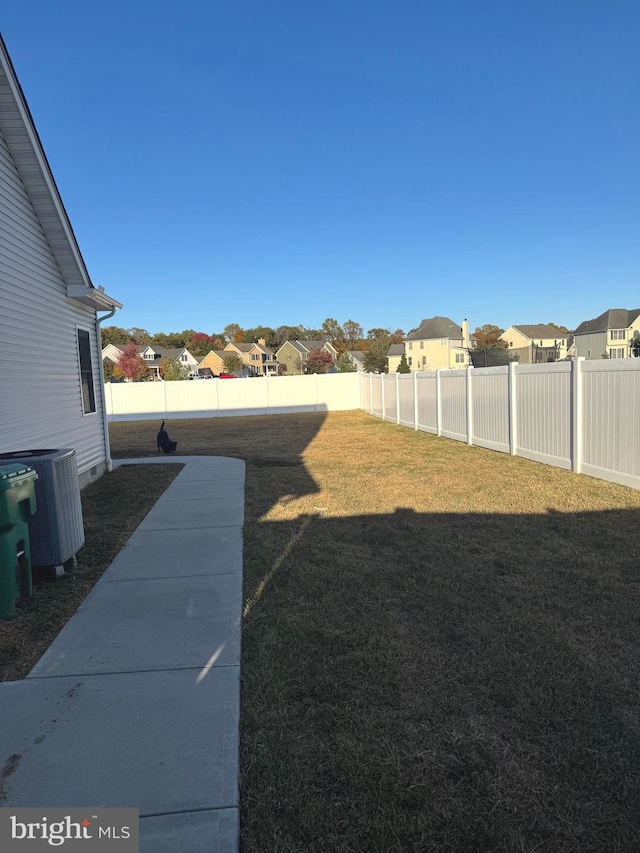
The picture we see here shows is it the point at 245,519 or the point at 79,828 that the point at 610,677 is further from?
the point at 245,519

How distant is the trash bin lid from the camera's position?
3.99m

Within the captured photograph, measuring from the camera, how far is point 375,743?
2602 mm

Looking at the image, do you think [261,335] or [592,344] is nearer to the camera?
[592,344]

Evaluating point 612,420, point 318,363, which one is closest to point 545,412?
point 612,420

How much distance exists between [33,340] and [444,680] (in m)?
6.76

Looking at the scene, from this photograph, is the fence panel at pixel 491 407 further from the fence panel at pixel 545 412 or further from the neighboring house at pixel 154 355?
the neighboring house at pixel 154 355

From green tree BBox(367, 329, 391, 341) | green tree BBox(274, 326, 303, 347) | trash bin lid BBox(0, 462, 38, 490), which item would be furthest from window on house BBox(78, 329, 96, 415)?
green tree BBox(274, 326, 303, 347)

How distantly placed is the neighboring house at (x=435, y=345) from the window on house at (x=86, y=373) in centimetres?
6303

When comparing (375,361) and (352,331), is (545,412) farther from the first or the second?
(352,331)

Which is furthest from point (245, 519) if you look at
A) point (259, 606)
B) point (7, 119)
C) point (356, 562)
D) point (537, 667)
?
point (7, 119)

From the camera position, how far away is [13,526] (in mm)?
4059

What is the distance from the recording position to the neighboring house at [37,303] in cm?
643

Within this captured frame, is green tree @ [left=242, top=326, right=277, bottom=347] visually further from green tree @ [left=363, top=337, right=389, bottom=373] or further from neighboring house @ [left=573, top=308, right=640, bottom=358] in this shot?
neighboring house @ [left=573, top=308, right=640, bottom=358]

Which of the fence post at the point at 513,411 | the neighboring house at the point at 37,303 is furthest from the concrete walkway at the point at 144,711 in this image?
the fence post at the point at 513,411
